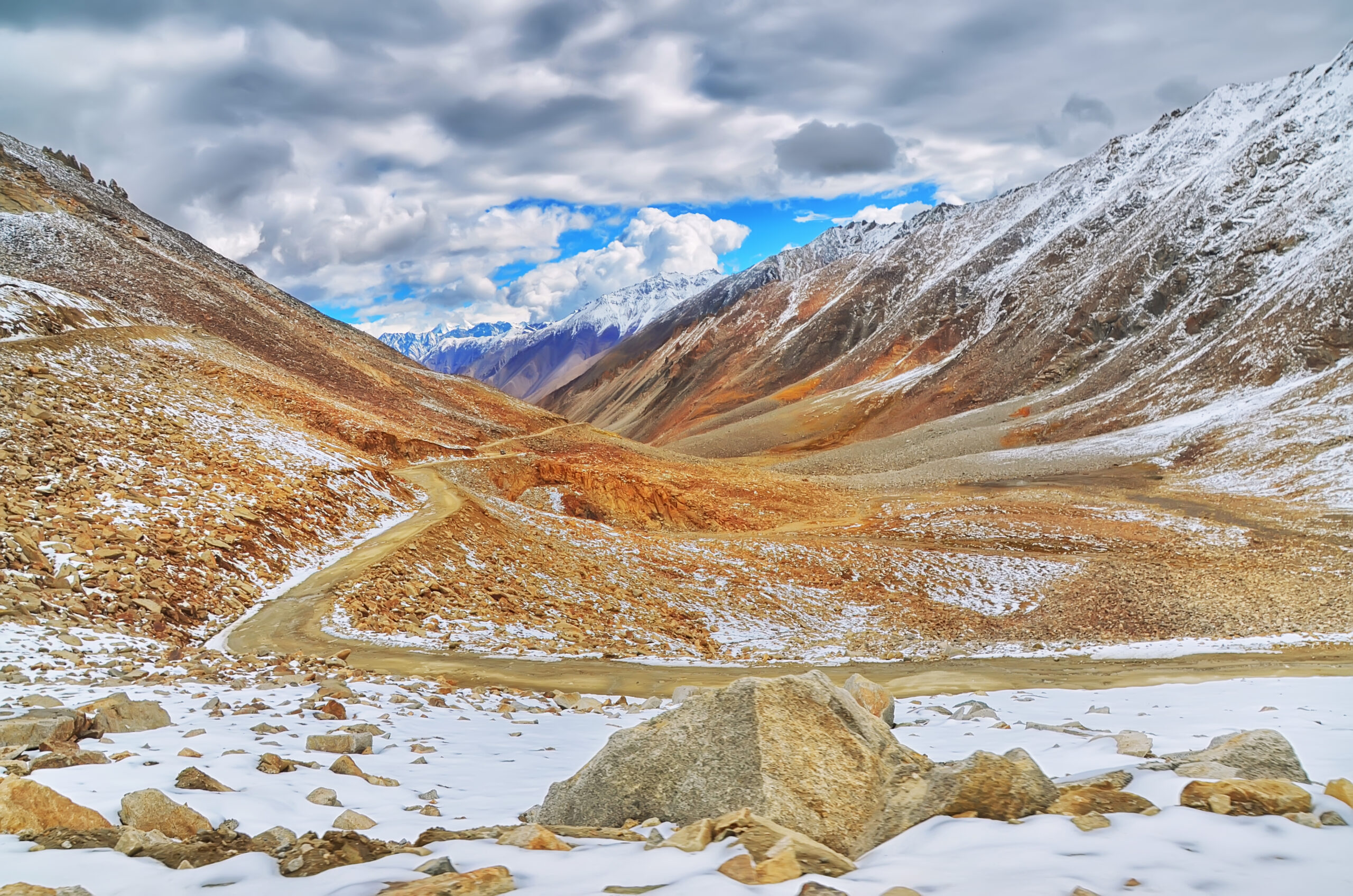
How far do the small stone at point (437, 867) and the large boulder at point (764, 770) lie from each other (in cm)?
189

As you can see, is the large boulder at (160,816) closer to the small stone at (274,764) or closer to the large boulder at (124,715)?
the small stone at (274,764)

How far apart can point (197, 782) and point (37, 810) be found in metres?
1.17

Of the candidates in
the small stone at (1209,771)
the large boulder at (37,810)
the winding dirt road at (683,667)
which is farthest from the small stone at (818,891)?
the winding dirt road at (683,667)

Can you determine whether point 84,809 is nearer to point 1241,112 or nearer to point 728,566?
point 728,566

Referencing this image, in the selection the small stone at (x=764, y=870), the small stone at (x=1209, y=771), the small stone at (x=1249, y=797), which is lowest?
the small stone at (x=764, y=870)

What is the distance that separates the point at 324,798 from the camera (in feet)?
18.0

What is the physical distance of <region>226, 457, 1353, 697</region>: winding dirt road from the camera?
1303cm

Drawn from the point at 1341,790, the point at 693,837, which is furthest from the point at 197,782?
the point at 1341,790

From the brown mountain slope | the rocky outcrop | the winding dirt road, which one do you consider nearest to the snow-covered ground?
the rocky outcrop

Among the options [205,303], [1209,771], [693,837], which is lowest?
[693,837]

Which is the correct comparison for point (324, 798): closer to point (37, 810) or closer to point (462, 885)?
point (37, 810)

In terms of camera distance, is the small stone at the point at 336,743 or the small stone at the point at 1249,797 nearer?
the small stone at the point at 1249,797

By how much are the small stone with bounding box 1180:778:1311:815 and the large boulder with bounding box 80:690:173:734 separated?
27.3 ft

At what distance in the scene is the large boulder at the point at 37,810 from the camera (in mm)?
3986
